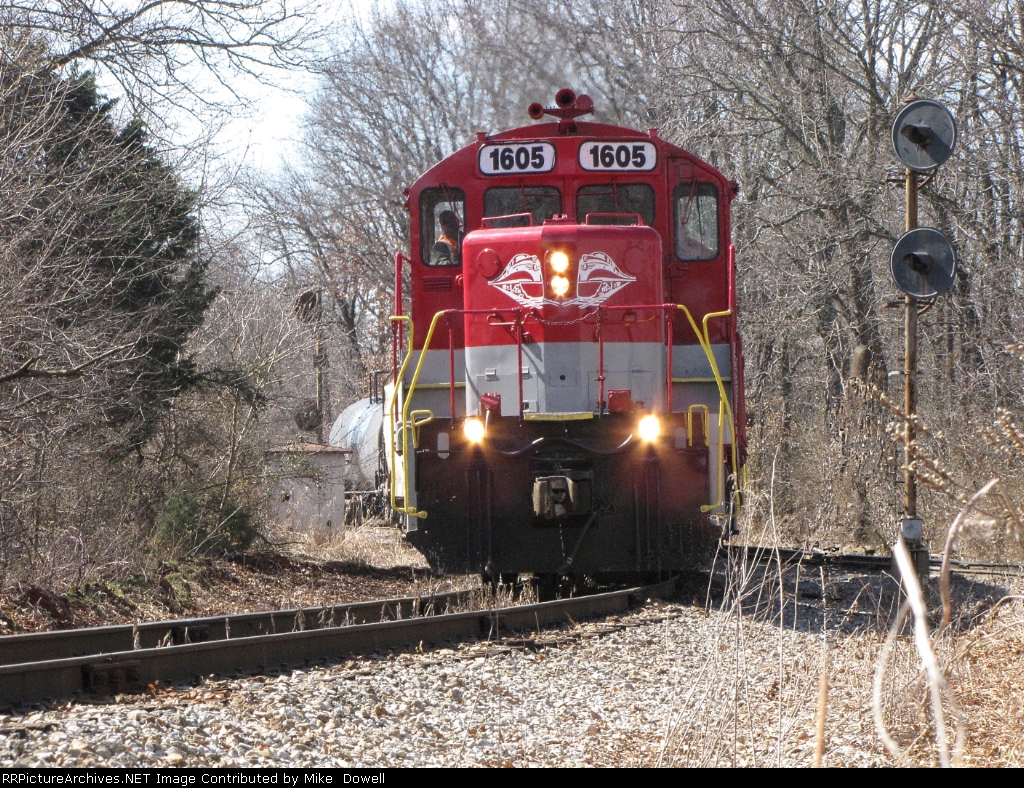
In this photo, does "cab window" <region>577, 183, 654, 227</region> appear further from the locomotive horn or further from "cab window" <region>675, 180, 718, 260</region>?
the locomotive horn

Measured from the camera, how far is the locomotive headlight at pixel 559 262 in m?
7.62

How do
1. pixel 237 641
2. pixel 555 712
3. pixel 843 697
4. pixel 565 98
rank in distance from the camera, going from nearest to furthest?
pixel 555 712 → pixel 843 697 → pixel 237 641 → pixel 565 98

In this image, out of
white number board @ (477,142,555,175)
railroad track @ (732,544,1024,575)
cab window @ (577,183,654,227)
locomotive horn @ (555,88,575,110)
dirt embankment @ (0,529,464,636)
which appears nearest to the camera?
dirt embankment @ (0,529,464,636)

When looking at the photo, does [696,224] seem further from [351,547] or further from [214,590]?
[351,547]

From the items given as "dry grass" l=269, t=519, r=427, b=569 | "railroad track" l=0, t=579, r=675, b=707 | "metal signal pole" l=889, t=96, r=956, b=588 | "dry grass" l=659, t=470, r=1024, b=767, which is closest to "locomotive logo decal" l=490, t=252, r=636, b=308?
"metal signal pole" l=889, t=96, r=956, b=588

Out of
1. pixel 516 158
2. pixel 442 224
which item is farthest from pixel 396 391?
pixel 516 158

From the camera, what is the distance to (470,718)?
4.64m

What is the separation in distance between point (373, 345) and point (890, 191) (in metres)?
20.5

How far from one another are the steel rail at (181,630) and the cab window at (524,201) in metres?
3.13

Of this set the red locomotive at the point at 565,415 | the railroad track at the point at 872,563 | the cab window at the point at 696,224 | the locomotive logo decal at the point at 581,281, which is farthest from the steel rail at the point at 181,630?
the railroad track at the point at 872,563

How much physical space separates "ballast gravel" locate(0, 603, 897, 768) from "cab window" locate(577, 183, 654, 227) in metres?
3.86

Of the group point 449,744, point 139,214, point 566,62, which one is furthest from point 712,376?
point 566,62

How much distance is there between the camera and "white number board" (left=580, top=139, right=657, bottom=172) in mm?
8336

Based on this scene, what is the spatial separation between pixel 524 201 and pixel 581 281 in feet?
3.67
